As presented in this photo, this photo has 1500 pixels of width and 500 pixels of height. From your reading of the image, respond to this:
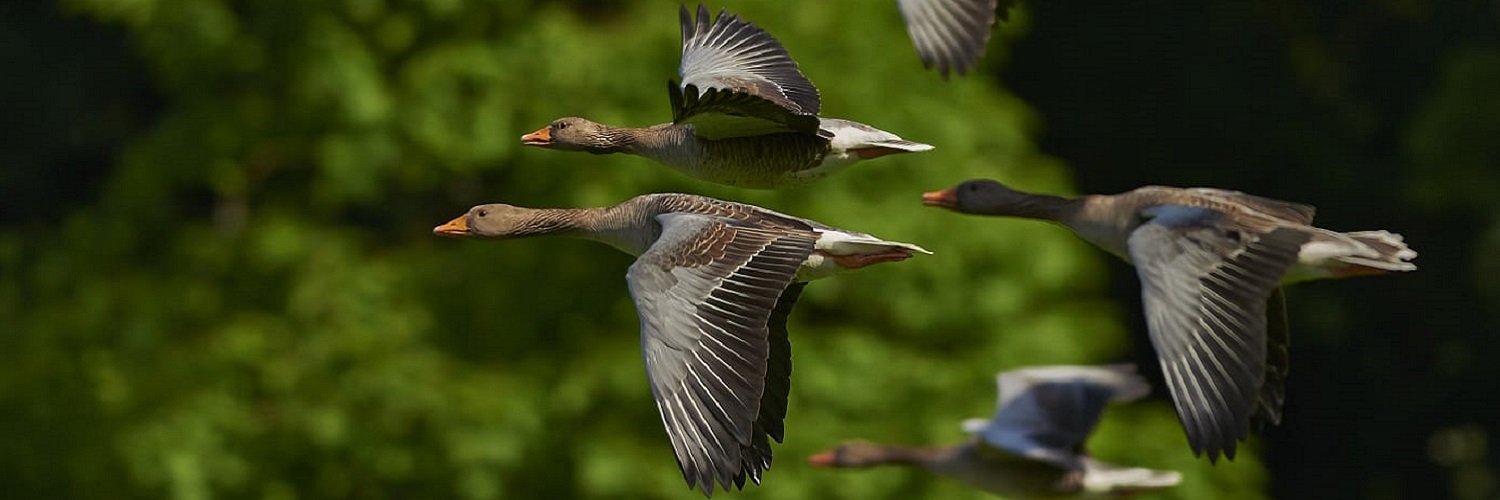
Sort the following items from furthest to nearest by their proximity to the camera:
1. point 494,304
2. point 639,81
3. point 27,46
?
point 27,46 < point 494,304 < point 639,81

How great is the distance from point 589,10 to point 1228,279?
10.3 m

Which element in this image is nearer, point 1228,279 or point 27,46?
point 1228,279

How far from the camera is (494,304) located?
17.2 metres

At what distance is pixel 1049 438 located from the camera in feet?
40.0

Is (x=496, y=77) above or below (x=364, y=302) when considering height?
above

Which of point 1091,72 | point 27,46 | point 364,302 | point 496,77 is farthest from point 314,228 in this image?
point 1091,72

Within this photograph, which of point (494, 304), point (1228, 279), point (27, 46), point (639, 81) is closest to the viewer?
point (1228, 279)

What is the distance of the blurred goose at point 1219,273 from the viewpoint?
24.6ft

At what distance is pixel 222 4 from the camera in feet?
59.7

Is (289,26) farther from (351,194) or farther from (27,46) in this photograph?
(27,46)

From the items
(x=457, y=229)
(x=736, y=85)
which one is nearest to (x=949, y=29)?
(x=736, y=85)

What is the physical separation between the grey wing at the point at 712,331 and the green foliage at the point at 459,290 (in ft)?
23.3

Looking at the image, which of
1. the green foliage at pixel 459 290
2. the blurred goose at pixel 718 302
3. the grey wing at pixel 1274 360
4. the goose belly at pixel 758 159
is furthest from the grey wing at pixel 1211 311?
the green foliage at pixel 459 290

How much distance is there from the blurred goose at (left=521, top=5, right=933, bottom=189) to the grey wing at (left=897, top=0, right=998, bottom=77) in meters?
0.30
